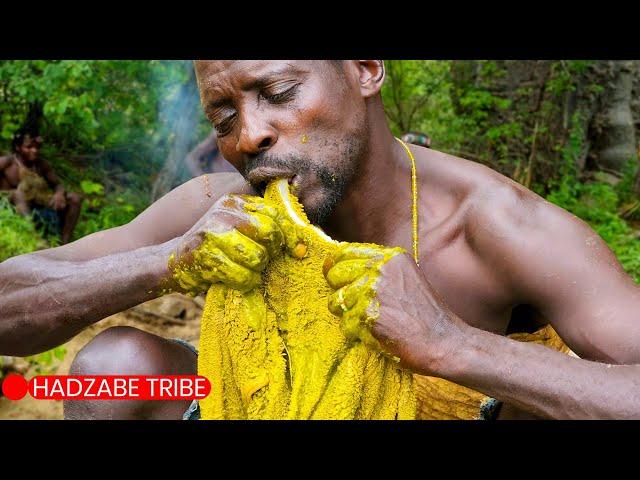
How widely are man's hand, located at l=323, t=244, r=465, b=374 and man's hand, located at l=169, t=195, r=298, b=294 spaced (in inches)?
8.3

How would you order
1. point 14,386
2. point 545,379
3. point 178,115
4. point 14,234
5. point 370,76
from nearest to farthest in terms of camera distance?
1. point 545,379
2. point 370,76
3. point 14,386
4. point 14,234
5. point 178,115

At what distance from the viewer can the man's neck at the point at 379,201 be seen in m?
2.14

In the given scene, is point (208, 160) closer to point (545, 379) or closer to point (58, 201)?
point (58, 201)

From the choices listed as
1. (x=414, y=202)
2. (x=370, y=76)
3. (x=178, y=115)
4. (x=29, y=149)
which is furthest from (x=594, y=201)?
(x=29, y=149)

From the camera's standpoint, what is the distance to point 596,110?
7.93 metres

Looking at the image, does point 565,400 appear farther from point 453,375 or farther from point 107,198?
point 107,198

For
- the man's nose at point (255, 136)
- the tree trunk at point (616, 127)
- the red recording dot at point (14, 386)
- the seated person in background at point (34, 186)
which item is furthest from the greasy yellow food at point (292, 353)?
the tree trunk at point (616, 127)

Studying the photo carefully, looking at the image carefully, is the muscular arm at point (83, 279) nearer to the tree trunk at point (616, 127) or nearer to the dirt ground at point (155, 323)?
the dirt ground at point (155, 323)

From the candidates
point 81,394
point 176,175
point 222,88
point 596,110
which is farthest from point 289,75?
point 596,110

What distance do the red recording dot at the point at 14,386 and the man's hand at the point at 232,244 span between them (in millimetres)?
2492

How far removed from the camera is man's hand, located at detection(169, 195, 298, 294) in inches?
66.6

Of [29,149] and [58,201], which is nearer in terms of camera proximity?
[58,201]

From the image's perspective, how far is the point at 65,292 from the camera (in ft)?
6.53

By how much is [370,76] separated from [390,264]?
80 cm
